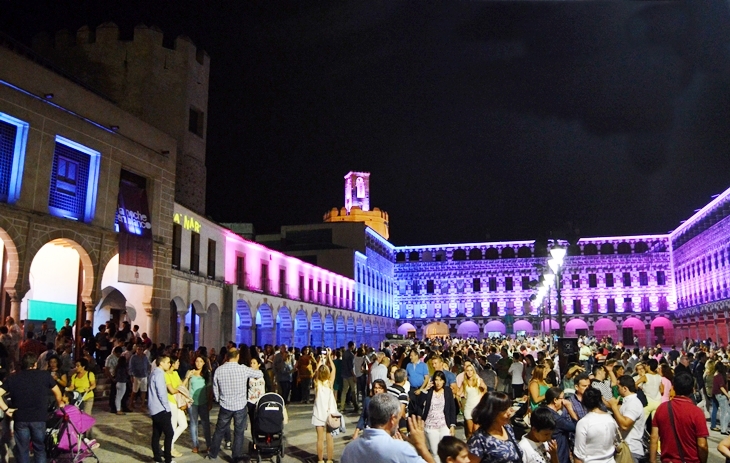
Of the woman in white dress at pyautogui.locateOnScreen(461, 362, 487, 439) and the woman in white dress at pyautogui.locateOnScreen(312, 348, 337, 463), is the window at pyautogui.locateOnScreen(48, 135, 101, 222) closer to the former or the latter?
the woman in white dress at pyautogui.locateOnScreen(312, 348, 337, 463)

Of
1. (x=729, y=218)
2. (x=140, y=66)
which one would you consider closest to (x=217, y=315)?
(x=140, y=66)

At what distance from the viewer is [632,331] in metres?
71.9

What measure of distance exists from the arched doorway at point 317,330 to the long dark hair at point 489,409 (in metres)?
39.3

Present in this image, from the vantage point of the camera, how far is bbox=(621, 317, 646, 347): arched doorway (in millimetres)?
71125

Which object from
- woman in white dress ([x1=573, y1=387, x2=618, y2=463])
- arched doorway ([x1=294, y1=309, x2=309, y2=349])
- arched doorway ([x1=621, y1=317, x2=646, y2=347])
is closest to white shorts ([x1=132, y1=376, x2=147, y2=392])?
woman in white dress ([x1=573, y1=387, x2=618, y2=463])

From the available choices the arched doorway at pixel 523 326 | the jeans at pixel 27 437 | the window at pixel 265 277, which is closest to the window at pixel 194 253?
the window at pixel 265 277

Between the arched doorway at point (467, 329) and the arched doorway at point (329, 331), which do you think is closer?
the arched doorway at point (329, 331)

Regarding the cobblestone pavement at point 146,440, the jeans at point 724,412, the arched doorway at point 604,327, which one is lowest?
the cobblestone pavement at point 146,440

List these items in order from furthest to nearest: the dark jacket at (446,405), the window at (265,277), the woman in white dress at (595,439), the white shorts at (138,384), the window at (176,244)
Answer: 1. the window at (265,277)
2. the window at (176,244)
3. the white shorts at (138,384)
4. the dark jacket at (446,405)
5. the woman in white dress at (595,439)

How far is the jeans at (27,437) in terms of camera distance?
25.2 feet

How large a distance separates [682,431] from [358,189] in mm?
73945

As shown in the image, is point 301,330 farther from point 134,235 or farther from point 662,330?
point 662,330

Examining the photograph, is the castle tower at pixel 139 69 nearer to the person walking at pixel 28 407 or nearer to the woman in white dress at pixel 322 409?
the woman in white dress at pixel 322 409

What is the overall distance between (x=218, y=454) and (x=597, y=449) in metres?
6.55
